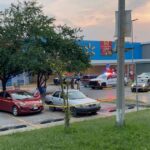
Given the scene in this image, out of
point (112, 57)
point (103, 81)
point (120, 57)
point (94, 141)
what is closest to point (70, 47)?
point (103, 81)

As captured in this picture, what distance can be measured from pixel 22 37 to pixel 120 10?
21.5m

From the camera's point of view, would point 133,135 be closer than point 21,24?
Yes

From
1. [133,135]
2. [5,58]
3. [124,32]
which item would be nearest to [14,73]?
[5,58]

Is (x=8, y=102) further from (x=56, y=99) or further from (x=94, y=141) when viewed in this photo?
(x=94, y=141)

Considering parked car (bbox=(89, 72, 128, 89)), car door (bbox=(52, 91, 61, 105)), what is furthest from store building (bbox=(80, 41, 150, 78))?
car door (bbox=(52, 91, 61, 105))

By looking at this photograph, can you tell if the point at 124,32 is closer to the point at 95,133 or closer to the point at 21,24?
the point at 95,133

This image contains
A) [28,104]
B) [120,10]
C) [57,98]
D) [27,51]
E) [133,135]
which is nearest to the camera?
[133,135]

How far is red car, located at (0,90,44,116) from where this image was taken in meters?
23.4

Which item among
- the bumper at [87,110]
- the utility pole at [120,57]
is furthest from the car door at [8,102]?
the utility pole at [120,57]

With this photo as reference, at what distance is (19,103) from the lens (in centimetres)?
2353

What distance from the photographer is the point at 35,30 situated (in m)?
32.4

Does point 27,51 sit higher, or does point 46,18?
point 46,18

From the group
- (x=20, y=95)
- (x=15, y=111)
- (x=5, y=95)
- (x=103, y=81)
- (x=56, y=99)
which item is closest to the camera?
(x=15, y=111)

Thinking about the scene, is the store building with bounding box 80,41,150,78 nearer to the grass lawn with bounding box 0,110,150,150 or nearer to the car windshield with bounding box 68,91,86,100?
the car windshield with bounding box 68,91,86,100
